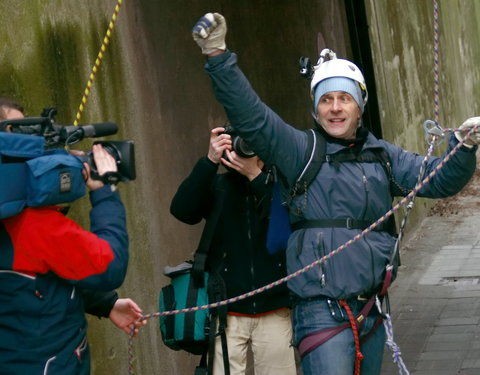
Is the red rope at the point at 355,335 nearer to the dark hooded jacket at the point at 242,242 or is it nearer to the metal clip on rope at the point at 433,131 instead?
the dark hooded jacket at the point at 242,242

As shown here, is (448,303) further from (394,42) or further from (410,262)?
(394,42)

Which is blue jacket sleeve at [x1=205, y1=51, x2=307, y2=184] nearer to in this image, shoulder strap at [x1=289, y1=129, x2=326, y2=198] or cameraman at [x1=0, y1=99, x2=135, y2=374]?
shoulder strap at [x1=289, y1=129, x2=326, y2=198]

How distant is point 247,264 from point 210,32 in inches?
55.0

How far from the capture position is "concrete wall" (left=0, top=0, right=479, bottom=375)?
17.2 ft

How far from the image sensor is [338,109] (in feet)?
15.3

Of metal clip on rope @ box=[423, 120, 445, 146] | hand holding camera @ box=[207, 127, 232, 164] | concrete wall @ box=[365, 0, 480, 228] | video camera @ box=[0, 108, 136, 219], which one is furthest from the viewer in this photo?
concrete wall @ box=[365, 0, 480, 228]

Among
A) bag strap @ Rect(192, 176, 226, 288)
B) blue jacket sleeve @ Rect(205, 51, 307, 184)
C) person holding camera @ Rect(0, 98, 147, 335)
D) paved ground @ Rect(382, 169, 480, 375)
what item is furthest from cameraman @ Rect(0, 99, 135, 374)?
paved ground @ Rect(382, 169, 480, 375)

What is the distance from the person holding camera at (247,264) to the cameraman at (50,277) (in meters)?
1.22

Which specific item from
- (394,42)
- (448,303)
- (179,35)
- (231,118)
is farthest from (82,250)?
(394,42)

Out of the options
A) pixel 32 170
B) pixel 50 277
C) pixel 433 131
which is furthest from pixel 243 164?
pixel 32 170

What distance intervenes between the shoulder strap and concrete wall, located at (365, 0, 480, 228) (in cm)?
638

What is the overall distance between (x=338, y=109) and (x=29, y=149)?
152cm

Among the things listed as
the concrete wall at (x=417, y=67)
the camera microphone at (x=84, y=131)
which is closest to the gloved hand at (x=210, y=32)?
the camera microphone at (x=84, y=131)

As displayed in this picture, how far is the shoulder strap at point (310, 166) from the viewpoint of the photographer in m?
4.57
